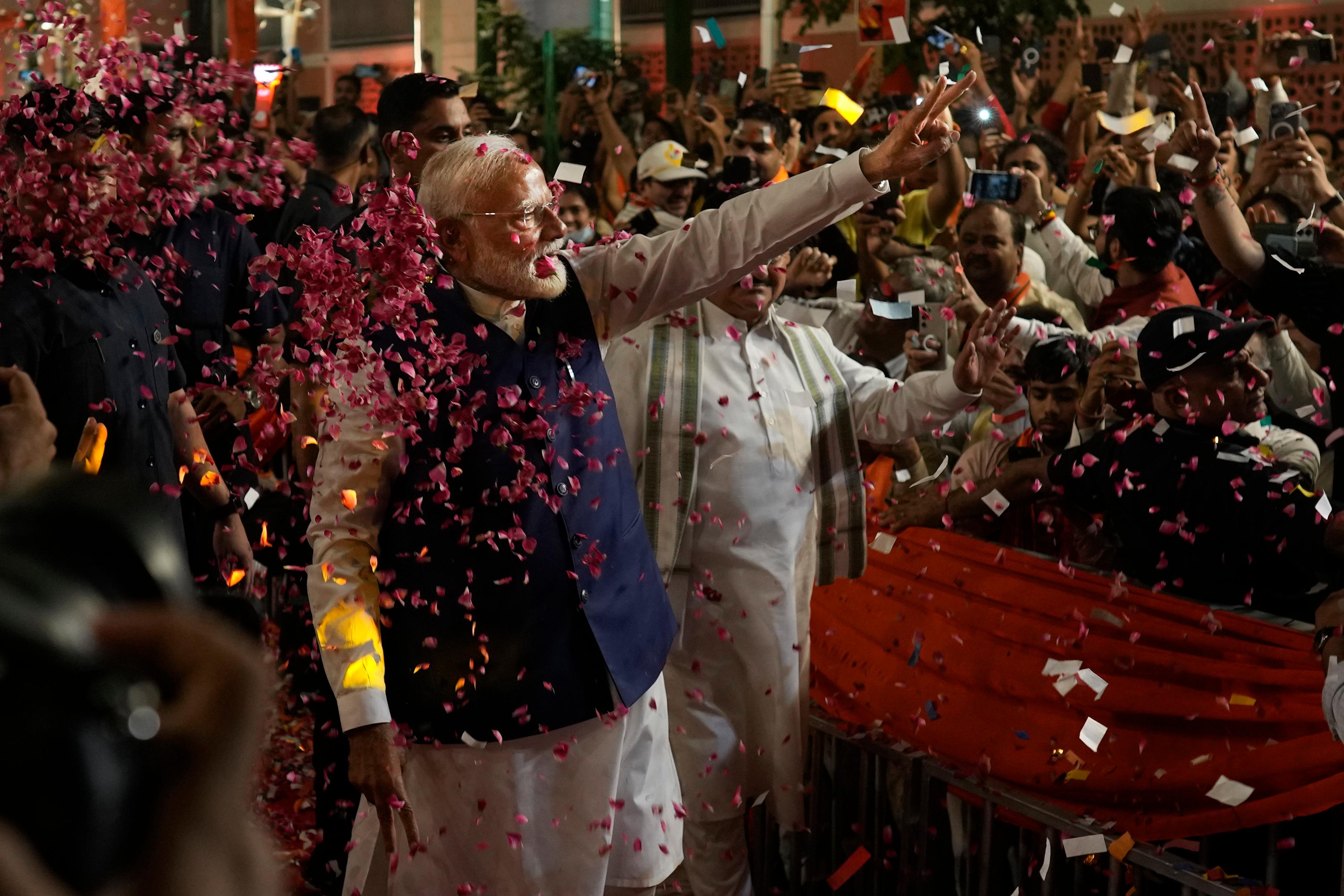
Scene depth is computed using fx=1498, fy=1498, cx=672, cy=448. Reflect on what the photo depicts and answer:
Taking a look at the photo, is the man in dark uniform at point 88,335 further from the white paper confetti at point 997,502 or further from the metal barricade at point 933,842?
the white paper confetti at point 997,502

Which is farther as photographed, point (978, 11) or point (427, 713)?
point (978, 11)

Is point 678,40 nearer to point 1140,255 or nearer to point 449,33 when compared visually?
point 449,33

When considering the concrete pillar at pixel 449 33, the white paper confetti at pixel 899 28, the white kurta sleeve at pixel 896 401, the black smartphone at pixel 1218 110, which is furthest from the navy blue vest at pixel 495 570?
the concrete pillar at pixel 449 33

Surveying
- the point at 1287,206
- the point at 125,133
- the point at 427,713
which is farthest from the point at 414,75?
the point at 1287,206

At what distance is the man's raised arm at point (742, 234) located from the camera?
108 inches

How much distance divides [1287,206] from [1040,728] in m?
2.67

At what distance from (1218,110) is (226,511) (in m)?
4.56

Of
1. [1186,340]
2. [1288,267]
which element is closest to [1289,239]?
[1288,267]

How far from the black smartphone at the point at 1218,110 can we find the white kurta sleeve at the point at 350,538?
470 cm

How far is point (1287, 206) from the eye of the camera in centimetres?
540

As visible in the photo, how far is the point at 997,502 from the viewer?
4191mm

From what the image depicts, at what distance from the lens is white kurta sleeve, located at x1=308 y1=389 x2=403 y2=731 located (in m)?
2.73

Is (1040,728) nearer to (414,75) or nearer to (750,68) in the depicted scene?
(414,75)

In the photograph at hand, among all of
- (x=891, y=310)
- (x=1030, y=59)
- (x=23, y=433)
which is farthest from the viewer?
(x=1030, y=59)
